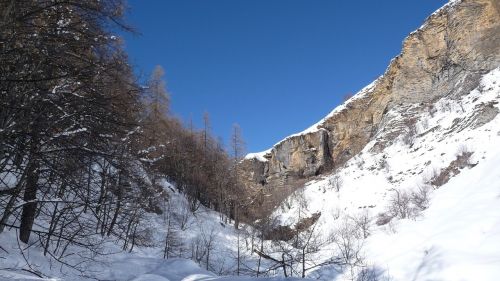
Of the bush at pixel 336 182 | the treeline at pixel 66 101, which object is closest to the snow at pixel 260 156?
the bush at pixel 336 182

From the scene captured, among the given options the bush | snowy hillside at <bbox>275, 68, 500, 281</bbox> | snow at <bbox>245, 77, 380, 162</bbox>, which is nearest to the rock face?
snow at <bbox>245, 77, 380, 162</bbox>

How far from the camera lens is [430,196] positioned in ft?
71.3

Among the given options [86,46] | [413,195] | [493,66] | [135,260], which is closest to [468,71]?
[493,66]

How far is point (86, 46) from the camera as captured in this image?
3291mm

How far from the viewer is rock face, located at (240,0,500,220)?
121ft

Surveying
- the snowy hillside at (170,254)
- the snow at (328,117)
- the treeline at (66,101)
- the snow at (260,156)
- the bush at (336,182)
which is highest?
the snow at (328,117)

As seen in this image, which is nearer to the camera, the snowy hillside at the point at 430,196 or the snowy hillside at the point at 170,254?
the snowy hillside at the point at 170,254

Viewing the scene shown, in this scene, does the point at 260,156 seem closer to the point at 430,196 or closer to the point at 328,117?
the point at 328,117

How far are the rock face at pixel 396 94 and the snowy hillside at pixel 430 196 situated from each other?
2.05 m

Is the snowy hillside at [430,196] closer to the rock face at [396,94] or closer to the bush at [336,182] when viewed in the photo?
the bush at [336,182]

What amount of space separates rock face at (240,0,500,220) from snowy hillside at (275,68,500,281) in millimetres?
2052

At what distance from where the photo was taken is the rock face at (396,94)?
36781 millimetres

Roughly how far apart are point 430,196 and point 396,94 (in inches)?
930

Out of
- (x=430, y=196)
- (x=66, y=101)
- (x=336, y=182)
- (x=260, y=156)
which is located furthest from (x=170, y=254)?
(x=260, y=156)
